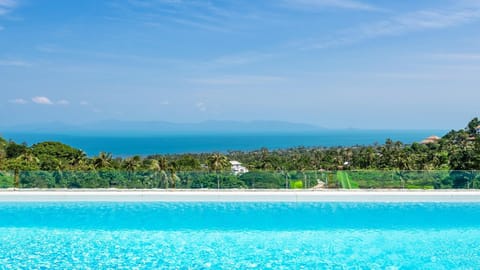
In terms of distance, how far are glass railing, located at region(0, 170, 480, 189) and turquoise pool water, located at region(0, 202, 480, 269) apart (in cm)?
152

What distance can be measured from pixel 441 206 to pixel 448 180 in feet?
6.57

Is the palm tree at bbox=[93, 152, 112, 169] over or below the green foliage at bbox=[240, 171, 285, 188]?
over

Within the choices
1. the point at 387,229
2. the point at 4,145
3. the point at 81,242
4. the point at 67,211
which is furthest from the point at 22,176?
the point at 4,145

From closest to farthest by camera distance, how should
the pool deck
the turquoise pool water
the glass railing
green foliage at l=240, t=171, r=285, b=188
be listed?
1. the turquoise pool water
2. the pool deck
3. the glass railing
4. green foliage at l=240, t=171, r=285, b=188

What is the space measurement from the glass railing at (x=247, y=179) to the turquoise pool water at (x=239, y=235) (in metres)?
1.52

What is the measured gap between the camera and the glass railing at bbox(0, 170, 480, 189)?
671 inches

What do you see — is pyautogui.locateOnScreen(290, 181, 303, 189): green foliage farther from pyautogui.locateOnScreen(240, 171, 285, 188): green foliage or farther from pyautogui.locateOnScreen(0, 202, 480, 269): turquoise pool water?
pyautogui.locateOnScreen(0, 202, 480, 269): turquoise pool water

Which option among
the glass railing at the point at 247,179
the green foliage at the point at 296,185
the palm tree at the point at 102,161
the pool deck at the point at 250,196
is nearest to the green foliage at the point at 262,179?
the glass railing at the point at 247,179

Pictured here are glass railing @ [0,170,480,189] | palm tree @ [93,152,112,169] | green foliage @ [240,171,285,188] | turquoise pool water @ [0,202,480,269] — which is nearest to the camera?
turquoise pool water @ [0,202,480,269]

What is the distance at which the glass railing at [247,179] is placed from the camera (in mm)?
17031

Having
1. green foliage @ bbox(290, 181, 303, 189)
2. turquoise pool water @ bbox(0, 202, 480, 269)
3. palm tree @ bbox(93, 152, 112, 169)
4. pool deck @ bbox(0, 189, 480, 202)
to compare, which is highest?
palm tree @ bbox(93, 152, 112, 169)

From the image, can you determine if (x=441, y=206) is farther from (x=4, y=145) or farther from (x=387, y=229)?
(x=4, y=145)

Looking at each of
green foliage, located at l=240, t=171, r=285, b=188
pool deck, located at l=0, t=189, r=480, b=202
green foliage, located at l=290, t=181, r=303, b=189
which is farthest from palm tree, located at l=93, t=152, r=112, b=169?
green foliage, located at l=290, t=181, r=303, b=189

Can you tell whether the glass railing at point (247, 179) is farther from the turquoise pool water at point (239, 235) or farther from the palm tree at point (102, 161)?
the palm tree at point (102, 161)
